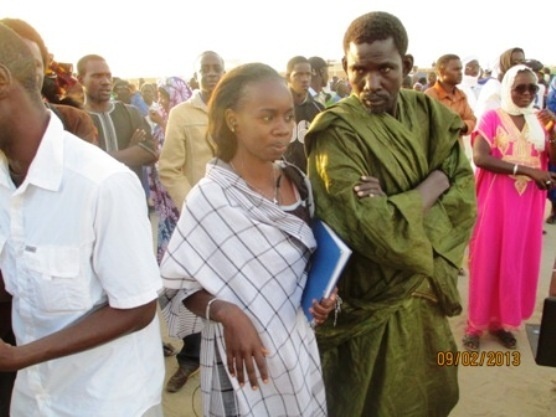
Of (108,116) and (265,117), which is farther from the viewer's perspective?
(108,116)

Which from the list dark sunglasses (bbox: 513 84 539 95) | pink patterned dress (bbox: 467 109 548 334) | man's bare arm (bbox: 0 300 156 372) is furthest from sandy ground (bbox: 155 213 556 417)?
dark sunglasses (bbox: 513 84 539 95)

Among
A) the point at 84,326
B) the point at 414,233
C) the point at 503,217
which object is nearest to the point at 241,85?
the point at 414,233

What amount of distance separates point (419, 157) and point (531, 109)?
2.10 meters

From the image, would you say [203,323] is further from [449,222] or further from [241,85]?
[449,222]

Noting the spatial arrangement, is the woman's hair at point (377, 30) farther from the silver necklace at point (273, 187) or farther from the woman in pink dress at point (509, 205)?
the woman in pink dress at point (509, 205)

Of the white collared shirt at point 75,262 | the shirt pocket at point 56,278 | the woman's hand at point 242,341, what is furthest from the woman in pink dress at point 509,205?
the shirt pocket at point 56,278

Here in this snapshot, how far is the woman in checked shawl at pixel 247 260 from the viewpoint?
168 centimetres

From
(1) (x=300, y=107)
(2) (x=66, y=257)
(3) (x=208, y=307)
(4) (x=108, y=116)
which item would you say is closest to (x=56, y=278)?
(2) (x=66, y=257)

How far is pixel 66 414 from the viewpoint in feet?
4.38

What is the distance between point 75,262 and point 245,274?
0.60 metres

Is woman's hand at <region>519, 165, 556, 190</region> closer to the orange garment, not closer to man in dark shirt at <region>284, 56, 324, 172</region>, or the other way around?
man in dark shirt at <region>284, 56, 324, 172</region>

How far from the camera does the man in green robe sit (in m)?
1.80

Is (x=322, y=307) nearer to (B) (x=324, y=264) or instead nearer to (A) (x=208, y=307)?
(B) (x=324, y=264)

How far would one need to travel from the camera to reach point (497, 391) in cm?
322
